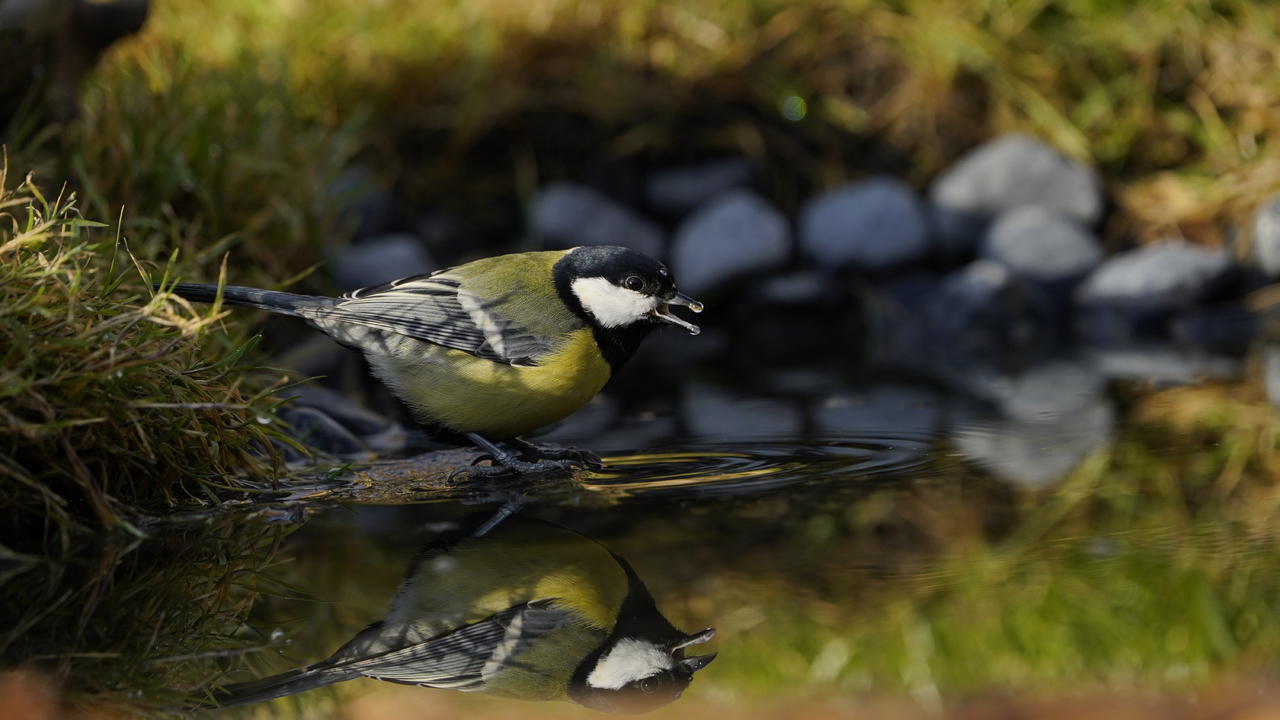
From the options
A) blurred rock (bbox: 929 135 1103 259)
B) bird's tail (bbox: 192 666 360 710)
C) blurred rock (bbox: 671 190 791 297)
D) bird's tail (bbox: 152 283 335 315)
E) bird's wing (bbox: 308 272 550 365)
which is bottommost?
blurred rock (bbox: 671 190 791 297)

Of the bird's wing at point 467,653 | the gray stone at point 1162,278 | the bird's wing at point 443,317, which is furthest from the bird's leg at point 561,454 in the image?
the gray stone at point 1162,278

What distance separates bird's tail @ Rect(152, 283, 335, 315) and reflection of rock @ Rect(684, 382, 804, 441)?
136 centimetres

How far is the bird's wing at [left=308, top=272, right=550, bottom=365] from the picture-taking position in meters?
3.70

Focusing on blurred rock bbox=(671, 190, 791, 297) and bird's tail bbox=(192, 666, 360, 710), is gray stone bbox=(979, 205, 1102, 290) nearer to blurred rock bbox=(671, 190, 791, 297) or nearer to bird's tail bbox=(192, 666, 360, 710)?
blurred rock bbox=(671, 190, 791, 297)

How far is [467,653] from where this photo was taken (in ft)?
7.39

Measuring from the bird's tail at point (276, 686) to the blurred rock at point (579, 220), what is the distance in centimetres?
516

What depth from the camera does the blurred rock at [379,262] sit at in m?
6.45

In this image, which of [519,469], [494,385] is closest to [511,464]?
[519,469]

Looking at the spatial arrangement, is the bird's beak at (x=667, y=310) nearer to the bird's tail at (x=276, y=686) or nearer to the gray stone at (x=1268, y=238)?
the bird's tail at (x=276, y=686)

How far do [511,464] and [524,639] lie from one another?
1.52 m

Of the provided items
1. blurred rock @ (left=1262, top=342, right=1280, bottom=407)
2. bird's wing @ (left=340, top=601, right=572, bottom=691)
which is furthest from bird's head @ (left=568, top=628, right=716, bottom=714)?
blurred rock @ (left=1262, top=342, right=1280, bottom=407)

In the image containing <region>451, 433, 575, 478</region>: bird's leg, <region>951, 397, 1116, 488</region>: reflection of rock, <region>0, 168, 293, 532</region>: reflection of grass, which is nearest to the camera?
<region>0, 168, 293, 532</region>: reflection of grass

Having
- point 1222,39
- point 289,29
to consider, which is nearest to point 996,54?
point 1222,39

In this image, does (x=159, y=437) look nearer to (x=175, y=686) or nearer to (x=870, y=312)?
(x=175, y=686)
